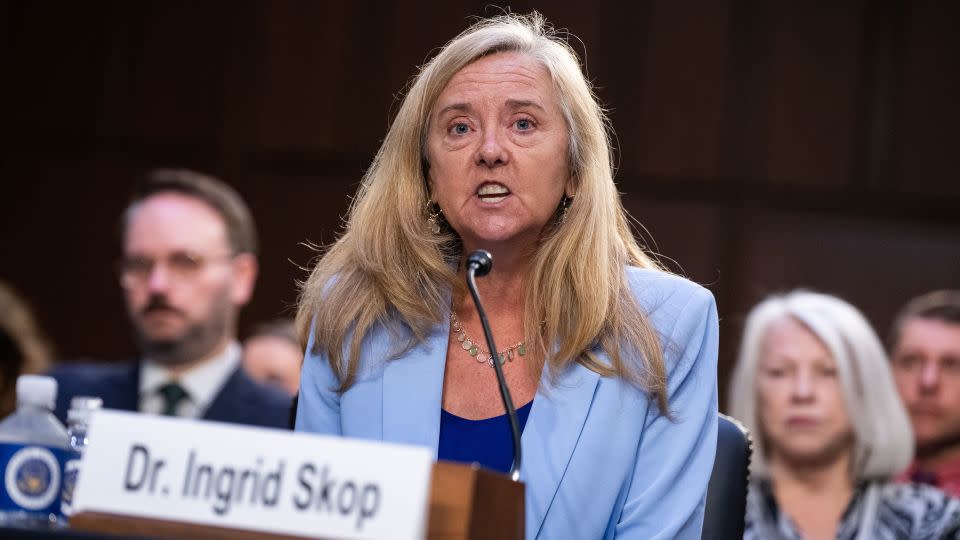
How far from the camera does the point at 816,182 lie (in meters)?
5.14

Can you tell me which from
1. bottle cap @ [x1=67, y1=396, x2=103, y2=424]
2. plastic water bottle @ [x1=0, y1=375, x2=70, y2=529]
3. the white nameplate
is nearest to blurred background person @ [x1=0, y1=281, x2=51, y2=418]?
bottle cap @ [x1=67, y1=396, x2=103, y2=424]

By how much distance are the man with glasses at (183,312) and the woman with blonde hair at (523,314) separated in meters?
1.45

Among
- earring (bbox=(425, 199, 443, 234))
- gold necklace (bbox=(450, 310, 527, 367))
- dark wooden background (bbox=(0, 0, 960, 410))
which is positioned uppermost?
dark wooden background (bbox=(0, 0, 960, 410))

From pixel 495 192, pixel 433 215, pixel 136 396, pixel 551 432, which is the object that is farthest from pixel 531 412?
pixel 136 396

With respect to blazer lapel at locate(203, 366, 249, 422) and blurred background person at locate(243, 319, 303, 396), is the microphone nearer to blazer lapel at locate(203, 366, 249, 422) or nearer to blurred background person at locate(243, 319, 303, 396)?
blazer lapel at locate(203, 366, 249, 422)

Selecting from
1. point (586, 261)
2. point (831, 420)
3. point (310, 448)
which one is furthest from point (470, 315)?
point (831, 420)

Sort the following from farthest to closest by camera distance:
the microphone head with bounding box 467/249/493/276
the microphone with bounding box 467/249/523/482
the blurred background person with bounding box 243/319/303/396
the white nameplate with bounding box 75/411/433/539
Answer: the blurred background person with bounding box 243/319/303/396, the microphone head with bounding box 467/249/493/276, the microphone with bounding box 467/249/523/482, the white nameplate with bounding box 75/411/433/539

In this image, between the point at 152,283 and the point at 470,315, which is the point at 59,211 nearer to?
the point at 152,283

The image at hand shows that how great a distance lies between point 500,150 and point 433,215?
0.27 m

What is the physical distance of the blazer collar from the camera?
1.81 metres

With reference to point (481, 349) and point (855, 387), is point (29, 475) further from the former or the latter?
point (855, 387)

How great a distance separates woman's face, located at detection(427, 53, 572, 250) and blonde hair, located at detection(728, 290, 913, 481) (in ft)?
5.21

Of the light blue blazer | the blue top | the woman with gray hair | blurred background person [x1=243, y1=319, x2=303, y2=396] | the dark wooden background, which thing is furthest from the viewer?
the dark wooden background

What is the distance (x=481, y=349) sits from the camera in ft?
6.79
